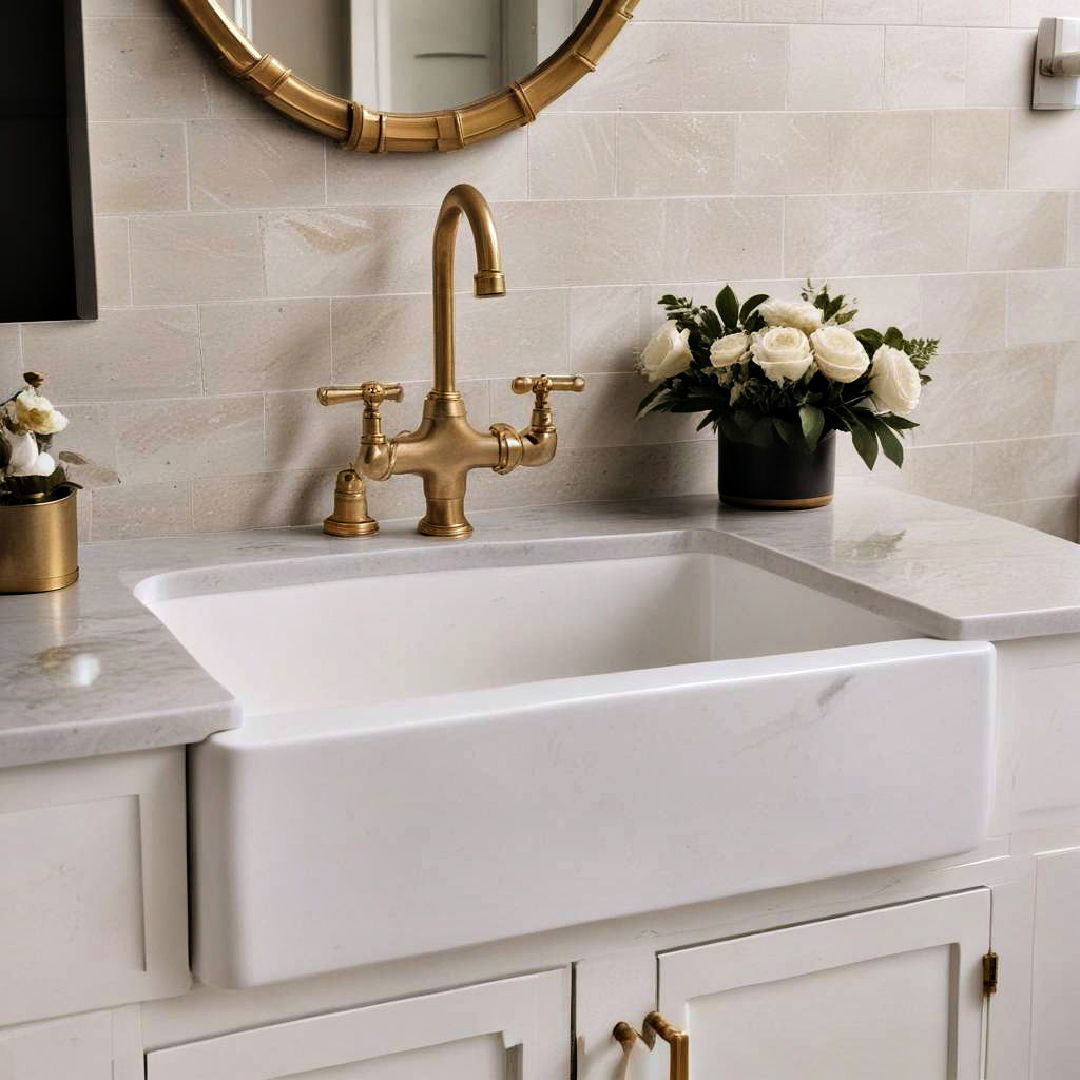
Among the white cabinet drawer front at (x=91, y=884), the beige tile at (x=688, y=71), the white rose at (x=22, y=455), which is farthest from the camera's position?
the beige tile at (x=688, y=71)

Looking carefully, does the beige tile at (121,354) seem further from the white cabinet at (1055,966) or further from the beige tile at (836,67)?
the white cabinet at (1055,966)

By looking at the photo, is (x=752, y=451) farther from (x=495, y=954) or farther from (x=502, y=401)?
(x=495, y=954)

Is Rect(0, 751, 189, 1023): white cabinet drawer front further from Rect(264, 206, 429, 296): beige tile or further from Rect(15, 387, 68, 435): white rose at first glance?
Rect(264, 206, 429, 296): beige tile

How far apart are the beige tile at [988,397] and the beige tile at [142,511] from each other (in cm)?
95

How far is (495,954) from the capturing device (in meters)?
1.21

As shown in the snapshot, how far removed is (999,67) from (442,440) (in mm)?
895

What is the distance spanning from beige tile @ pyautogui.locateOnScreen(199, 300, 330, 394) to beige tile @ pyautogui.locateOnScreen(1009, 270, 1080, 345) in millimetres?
930

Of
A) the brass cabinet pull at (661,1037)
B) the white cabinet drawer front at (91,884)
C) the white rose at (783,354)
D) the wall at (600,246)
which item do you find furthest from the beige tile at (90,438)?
the brass cabinet pull at (661,1037)

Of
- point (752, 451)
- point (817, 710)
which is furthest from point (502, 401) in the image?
point (817, 710)

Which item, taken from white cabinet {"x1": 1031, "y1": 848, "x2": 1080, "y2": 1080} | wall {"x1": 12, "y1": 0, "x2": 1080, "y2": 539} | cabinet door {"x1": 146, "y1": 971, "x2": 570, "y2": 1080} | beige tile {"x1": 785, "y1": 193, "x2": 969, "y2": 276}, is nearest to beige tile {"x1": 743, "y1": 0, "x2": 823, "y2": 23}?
wall {"x1": 12, "y1": 0, "x2": 1080, "y2": 539}

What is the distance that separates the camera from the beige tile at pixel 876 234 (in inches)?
74.0

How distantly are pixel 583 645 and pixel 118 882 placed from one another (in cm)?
71

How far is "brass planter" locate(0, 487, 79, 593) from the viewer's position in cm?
140

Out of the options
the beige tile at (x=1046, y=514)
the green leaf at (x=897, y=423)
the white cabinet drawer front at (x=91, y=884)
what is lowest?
the white cabinet drawer front at (x=91, y=884)
